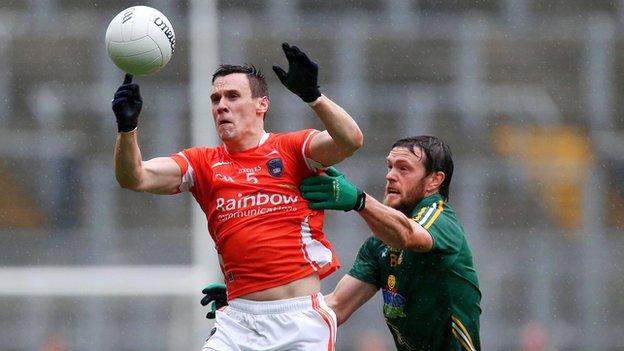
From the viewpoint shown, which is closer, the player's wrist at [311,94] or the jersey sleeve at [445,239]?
the player's wrist at [311,94]

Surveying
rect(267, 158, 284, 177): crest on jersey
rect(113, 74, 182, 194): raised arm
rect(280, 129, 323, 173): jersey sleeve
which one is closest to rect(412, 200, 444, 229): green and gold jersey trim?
rect(280, 129, 323, 173): jersey sleeve

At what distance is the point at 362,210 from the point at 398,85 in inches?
214

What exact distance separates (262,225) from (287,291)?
282 millimetres

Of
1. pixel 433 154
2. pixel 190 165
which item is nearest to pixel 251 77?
pixel 190 165

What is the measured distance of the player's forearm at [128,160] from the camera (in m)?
4.74

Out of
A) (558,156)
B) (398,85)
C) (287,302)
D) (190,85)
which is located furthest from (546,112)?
(287,302)

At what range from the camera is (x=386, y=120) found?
9875 mm

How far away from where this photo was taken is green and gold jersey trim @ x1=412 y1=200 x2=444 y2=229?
5086 mm

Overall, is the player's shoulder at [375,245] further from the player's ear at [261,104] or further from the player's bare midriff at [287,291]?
the player's ear at [261,104]

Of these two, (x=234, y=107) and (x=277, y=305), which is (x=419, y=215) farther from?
(x=234, y=107)

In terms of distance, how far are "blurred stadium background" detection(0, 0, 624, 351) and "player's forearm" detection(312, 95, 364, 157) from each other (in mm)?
4485

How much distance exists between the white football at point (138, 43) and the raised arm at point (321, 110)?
545mm

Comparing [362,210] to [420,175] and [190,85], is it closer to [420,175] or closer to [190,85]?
[420,175]

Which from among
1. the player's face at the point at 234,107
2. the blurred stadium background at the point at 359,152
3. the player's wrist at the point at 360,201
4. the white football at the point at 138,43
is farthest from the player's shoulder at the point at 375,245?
the blurred stadium background at the point at 359,152
